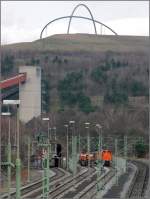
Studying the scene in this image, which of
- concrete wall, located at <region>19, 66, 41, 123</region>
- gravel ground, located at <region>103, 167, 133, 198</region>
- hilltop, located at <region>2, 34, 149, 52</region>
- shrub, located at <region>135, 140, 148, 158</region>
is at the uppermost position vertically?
hilltop, located at <region>2, 34, 149, 52</region>

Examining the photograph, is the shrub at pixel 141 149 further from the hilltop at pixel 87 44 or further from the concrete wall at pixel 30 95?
the hilltop at pixel 87 44

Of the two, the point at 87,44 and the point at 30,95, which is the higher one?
the point at 87,44

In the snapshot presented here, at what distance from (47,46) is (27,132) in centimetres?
7773

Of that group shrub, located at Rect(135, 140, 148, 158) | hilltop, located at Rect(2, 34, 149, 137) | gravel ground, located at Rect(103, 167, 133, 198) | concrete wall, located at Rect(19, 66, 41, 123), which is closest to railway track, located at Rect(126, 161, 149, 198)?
gravel ground, located at Rect(103, 167, 133, 198)

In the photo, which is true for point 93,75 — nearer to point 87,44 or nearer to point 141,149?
point 87,44

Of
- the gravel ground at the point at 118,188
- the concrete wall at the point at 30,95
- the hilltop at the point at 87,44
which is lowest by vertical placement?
the gravel ground at the point at 118,188

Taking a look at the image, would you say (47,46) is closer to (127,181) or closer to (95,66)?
(95,66)

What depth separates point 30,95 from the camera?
88938 mm

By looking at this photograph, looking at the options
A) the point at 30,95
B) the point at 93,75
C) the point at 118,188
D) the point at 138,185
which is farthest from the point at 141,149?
the point at 93,75

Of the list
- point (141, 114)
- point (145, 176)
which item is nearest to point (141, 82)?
point (141, 114)

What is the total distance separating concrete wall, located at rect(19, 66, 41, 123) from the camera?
88125 millimetres

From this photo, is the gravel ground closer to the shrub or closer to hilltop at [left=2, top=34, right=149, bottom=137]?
the shrub

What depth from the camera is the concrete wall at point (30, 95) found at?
88125 mm

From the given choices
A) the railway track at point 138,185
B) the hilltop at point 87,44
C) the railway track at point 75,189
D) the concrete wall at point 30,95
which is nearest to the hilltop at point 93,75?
the hilltop at point 87,44
